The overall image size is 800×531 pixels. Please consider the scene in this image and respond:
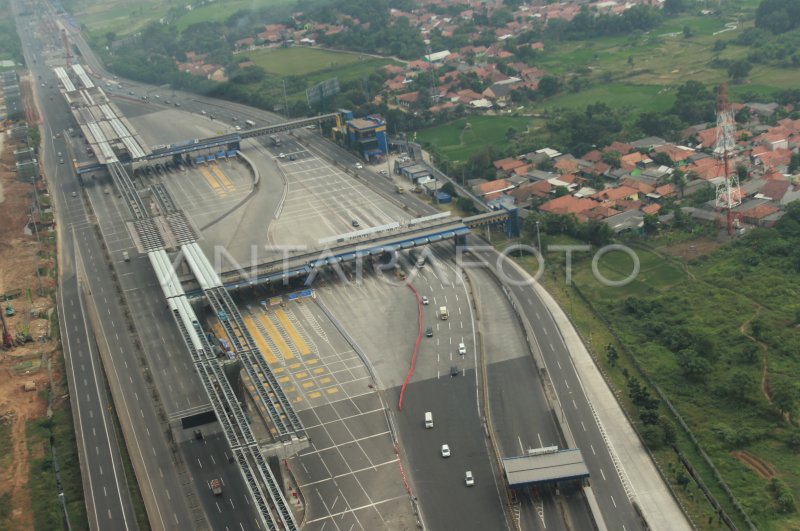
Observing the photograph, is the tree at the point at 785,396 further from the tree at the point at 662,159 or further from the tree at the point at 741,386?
the tree at the point at 662,159

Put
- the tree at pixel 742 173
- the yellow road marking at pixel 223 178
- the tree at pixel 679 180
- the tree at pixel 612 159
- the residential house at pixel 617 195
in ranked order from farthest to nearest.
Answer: the yellow road marking at pixel 223 178 < the tree at pixel 612 159 < the tree at pixel 742 173 < the tree at pixel 679 180 < the residential house at pixel 617 195

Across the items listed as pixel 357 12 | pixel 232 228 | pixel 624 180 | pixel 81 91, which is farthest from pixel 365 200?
pixel 357 12

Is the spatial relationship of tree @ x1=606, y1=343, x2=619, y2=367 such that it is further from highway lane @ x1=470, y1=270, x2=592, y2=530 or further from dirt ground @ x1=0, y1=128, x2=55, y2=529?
dirt ground @ x1=0, y1=128, x2=55, y2=529

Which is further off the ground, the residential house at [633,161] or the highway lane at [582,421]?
the residential house at [633,161]

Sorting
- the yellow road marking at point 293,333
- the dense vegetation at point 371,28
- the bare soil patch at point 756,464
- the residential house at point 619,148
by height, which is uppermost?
the dense vegetation at point 371,28

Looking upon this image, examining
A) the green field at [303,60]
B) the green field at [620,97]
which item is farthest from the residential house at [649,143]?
the green field at [303,60]

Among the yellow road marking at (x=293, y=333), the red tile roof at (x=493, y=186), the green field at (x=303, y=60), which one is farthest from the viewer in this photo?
the green field at (x=303, y=60)

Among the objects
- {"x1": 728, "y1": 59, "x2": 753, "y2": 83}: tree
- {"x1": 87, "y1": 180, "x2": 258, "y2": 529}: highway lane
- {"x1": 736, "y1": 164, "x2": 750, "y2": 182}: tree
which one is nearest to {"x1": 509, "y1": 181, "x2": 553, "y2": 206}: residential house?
{"x1": 736, "y1": 164, "x2": 750, "y2": 182}: tree
